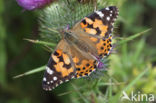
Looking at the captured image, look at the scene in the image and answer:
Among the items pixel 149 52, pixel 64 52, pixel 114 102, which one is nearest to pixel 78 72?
pixel 64 52

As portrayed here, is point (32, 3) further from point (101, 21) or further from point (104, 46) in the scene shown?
point (104, 46)

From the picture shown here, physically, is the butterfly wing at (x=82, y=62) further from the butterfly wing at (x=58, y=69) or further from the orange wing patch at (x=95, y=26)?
the orange wing patch at (x=95, y=26)

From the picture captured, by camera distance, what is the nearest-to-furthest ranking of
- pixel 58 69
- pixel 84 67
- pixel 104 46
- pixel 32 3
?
pixel 58 69 < pixel 84 67 < pixel 104 46 < pixel 32 3

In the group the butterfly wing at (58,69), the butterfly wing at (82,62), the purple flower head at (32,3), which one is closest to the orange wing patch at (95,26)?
the butterfly wing at (82,62)

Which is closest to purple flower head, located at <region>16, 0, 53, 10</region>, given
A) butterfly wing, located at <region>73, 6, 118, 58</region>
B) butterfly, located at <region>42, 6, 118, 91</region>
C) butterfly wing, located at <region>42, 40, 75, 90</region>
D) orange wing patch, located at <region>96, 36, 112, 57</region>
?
butterfly, located at <region>42, 6, 118, 91</region>

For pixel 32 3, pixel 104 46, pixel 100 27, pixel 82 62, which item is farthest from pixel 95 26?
pixel 32 3

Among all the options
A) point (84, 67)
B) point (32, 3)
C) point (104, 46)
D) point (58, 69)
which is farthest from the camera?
point (32, 3)

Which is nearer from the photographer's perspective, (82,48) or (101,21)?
(101,21)
